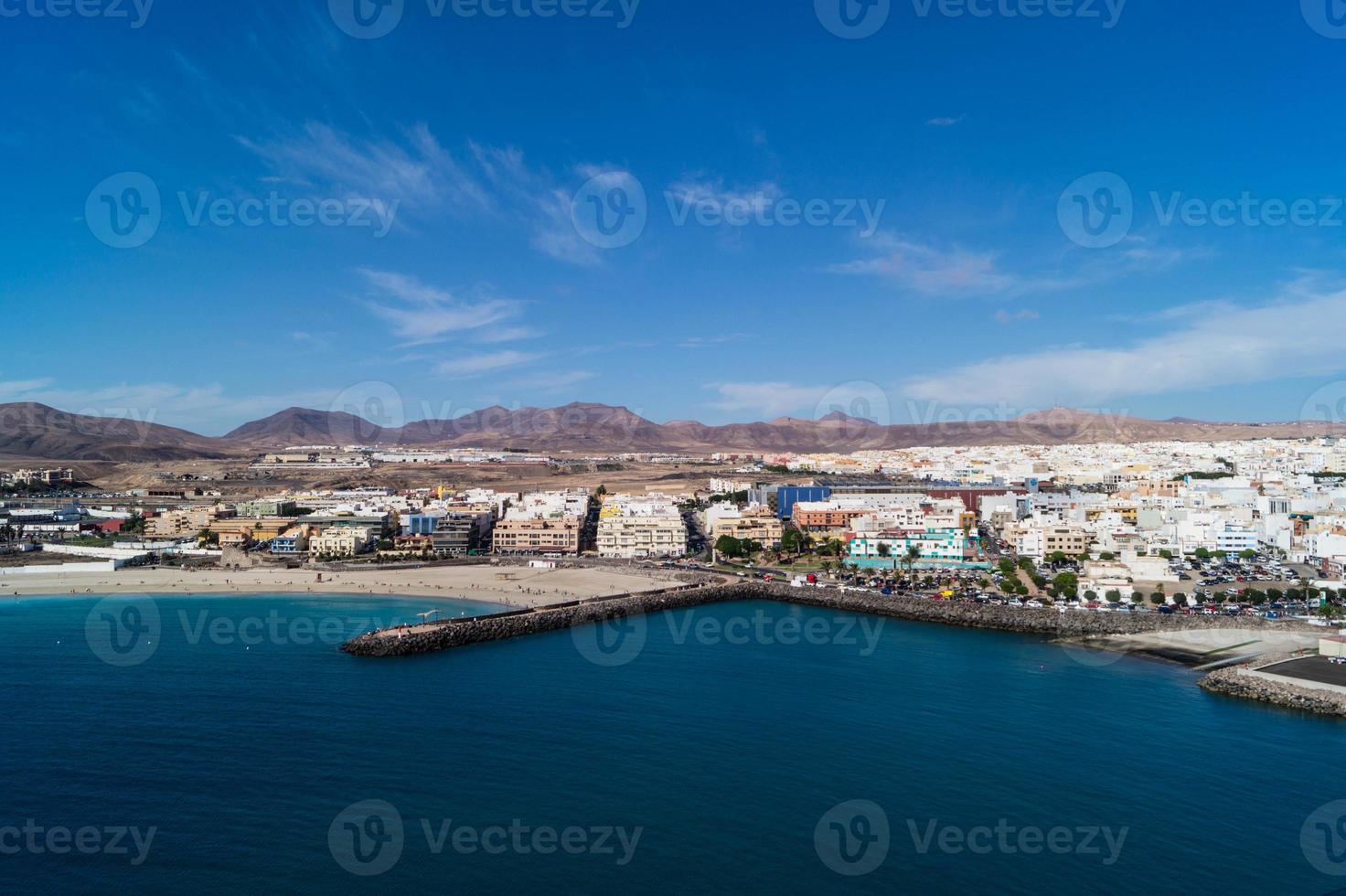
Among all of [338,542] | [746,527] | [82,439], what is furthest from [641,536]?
[82,439]

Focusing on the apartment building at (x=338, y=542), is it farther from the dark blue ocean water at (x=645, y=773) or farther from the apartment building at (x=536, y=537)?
the dark blue ocean water at (x=645, y=773)

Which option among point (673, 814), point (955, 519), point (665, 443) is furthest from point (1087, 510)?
point (665, 443)

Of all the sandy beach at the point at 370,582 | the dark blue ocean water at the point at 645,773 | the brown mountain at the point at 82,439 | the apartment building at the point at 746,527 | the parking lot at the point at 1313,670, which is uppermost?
the brown mountain at the point at 82,439

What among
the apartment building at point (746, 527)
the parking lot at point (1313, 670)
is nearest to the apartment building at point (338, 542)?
the apartment building at point (746, 527)

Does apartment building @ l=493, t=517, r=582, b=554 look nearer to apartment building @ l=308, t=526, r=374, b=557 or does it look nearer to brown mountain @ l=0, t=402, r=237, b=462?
apartment building @ l=308, t=526, r=374, b=557

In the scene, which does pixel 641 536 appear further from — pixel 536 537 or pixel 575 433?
pixel 575 433

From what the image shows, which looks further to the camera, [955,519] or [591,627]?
[955,519]

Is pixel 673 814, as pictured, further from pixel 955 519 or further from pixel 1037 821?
pixel 955 519
